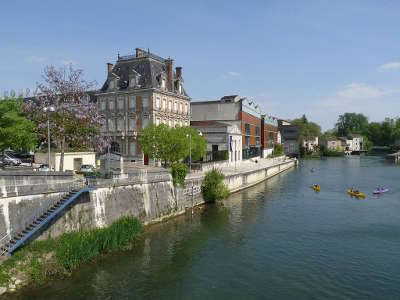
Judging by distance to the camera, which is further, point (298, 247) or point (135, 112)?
point (135, 112)

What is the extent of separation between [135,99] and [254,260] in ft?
127

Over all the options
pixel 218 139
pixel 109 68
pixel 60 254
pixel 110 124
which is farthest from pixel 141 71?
pixel 60 254

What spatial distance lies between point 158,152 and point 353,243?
2731cm

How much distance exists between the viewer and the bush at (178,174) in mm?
40188

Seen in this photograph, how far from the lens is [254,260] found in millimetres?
26141

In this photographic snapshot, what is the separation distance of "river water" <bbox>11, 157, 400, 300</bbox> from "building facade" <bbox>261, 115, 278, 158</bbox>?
2682 inches

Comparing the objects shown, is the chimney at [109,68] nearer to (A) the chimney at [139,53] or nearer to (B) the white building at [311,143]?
(A) the chimney at [139,53]

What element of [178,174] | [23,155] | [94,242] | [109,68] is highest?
[109,68]

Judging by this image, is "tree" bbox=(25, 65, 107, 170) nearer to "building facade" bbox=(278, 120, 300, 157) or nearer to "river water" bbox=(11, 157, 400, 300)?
"river water" bbox=(11, 157, 400, 300)

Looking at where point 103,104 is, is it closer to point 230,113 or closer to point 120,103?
point 120,103

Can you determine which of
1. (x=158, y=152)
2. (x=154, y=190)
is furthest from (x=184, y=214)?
(x=158, y=152)

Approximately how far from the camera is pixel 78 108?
38.4 m

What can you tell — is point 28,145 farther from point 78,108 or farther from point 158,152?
point 158,152

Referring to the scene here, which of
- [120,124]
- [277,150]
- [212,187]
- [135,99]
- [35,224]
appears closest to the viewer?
[35,224]
